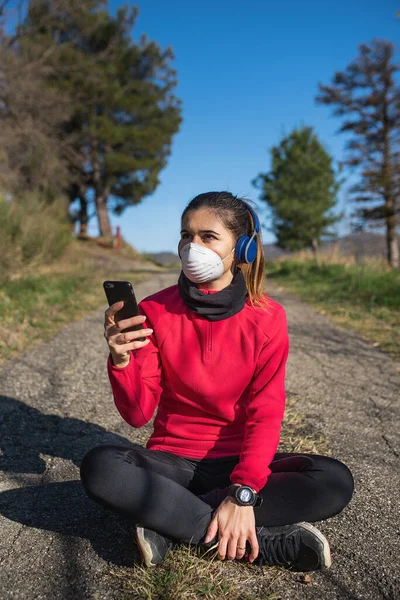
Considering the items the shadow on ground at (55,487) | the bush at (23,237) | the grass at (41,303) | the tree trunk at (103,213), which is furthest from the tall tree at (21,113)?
the shadow on ground at (55,487)

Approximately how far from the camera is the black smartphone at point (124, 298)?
158 centimetres

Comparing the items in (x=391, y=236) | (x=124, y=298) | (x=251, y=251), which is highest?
(x=391, y=236)

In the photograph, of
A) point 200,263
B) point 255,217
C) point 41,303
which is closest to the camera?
point 200,263

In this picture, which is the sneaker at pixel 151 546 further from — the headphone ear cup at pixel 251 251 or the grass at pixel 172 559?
the headphone ear cup at pixel 251 251

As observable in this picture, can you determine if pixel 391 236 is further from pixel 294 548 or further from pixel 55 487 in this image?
pixel 294 548

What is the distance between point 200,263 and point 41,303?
179 inches

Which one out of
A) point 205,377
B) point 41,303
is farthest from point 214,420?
point 41,303

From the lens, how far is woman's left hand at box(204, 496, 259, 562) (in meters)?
1.46

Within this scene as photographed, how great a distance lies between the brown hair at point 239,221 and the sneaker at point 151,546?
0.83 meters

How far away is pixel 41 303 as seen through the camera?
5.87 m

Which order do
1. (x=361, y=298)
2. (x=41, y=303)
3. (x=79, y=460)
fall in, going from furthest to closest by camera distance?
1. (x=361, y=298)
2. (x=41, y=303)
3. (x=79, y=460)

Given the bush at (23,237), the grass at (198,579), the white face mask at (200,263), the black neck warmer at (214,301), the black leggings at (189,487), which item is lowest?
the grass at (198,579)

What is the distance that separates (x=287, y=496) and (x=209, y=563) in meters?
0.31

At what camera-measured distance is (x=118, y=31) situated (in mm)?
22422
